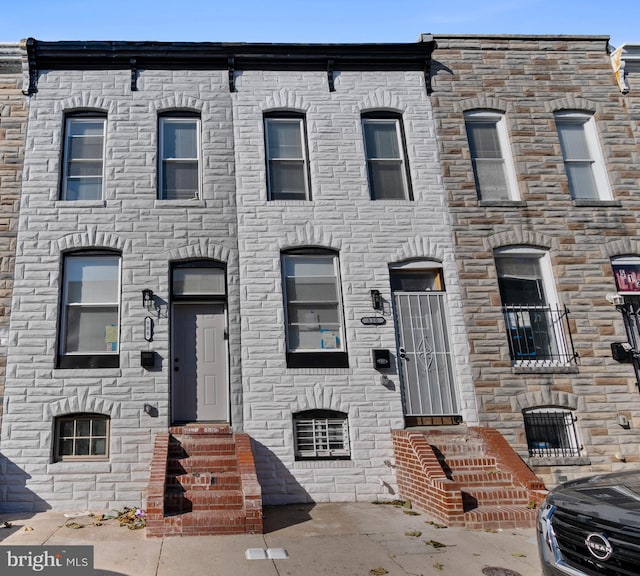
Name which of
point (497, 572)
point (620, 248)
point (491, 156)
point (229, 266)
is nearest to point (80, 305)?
point (229, 266)

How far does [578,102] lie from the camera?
35.3 feet

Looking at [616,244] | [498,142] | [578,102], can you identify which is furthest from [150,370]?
[578,102]

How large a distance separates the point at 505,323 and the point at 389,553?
17.1 ft

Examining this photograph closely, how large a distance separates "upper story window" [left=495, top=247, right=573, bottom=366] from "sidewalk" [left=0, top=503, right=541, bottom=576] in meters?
3.84

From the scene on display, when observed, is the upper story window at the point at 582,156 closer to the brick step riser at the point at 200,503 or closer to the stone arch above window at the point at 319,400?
the stone arch above window at the point at 319,400

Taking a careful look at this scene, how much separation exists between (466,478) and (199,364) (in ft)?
15.4

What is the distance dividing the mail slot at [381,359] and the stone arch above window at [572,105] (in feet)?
20.5

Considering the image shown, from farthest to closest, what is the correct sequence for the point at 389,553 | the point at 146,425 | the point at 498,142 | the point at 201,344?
the point at 498,142 → the point at 201,344 → the point at 146,425 → the point at 389,553

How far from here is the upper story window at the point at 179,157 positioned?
9719mm

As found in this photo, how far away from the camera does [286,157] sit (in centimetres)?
1017

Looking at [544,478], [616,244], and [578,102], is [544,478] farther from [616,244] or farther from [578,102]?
[578,102]

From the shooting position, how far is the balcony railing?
9.35 m

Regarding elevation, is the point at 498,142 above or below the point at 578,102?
below

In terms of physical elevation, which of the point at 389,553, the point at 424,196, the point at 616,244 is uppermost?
the point at 424,196
